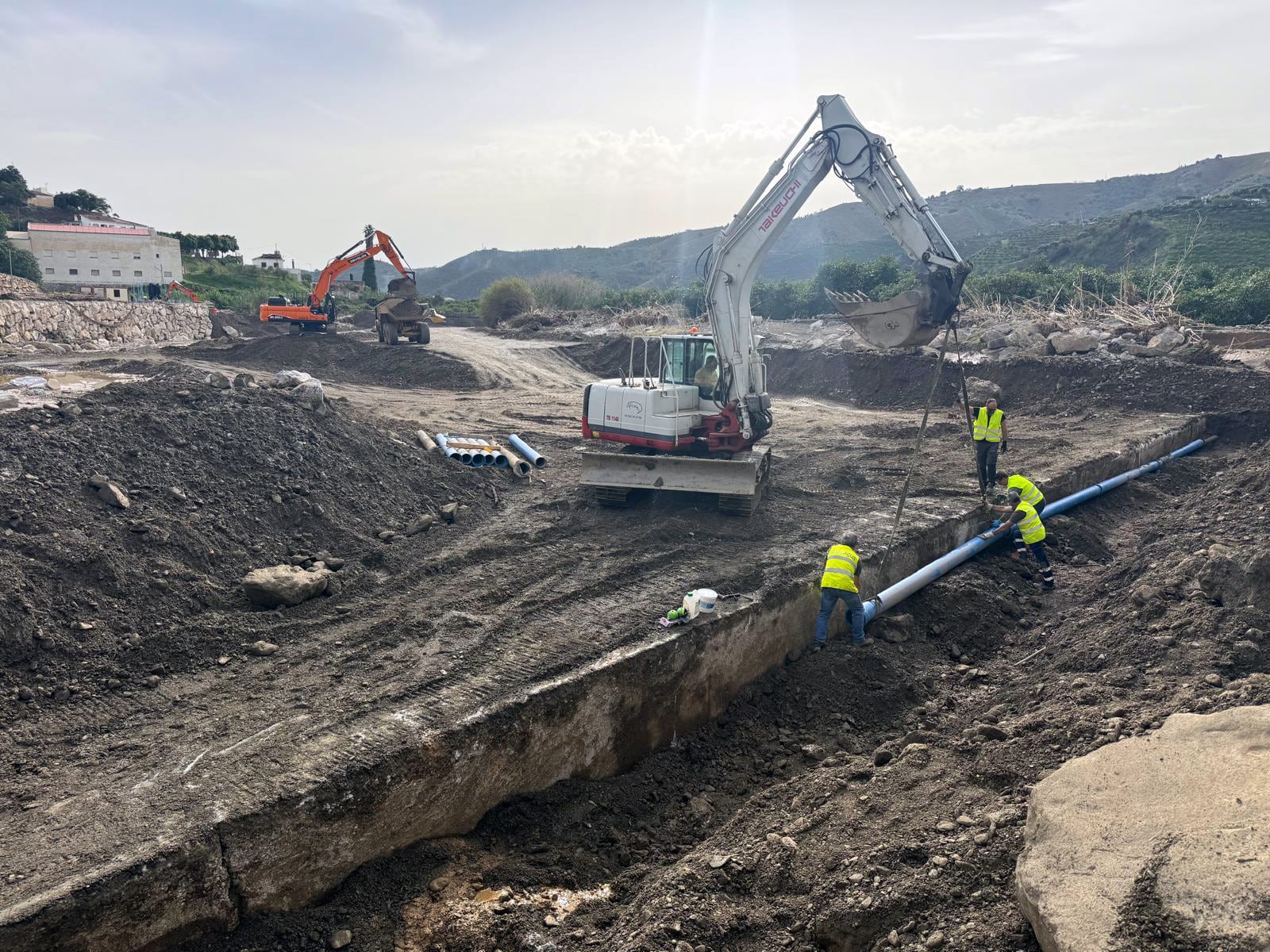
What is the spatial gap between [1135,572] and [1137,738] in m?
5.63

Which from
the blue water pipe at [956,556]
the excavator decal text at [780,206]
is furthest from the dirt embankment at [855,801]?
the excavator decal text at [780,206]

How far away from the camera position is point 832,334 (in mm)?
27703

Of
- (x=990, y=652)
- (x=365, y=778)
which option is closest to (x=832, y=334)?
(x=990, y=652)

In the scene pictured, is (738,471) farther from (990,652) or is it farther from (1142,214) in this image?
(1142,214)

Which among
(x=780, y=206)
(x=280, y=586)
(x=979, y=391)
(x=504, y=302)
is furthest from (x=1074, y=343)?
(x=504, y=302)

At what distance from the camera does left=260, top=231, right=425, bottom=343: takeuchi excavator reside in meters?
24.9

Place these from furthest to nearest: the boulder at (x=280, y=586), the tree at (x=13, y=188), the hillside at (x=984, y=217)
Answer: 1. the hillside at (x=984, y=217)
2. the tree at (x=13, y=188)
3. the boulder at (x=280, y=586)

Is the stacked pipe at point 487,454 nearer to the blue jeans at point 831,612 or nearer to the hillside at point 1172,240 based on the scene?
the blue jeans at point 831,612

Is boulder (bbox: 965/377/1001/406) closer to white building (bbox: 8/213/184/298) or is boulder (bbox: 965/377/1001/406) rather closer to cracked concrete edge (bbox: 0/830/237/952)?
cracked concrete edge (bbox: 0/830/237/952)

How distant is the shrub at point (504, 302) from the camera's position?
4156 cm

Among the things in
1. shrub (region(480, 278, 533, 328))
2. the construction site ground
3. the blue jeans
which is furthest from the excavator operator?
shrub (region(480, 278, 533, 328))

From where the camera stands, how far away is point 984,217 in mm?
89812

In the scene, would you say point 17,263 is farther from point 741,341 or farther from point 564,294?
point 741,341

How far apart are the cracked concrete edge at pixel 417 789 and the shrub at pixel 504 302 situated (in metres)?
35.4
